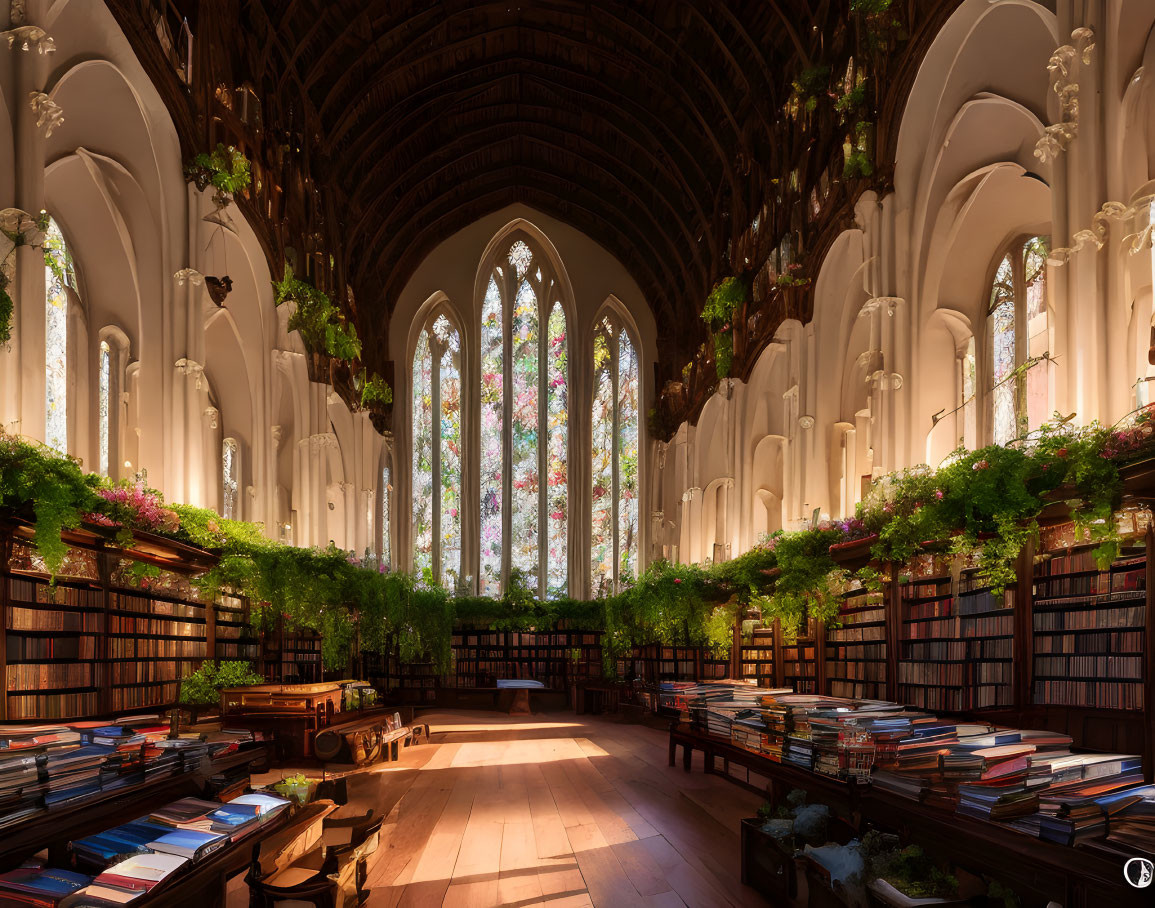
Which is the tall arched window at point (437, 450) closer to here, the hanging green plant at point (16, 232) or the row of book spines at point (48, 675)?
the row of book spines at point (48, 675)

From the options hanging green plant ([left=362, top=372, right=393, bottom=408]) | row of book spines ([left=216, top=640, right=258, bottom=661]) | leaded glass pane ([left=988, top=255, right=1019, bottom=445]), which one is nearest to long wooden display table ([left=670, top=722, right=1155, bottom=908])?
leaded glass pane ([left=988, top=255, right=1019, bottom=445])

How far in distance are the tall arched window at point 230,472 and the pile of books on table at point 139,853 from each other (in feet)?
40.5

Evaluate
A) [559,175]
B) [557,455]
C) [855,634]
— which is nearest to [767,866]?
[855,634]

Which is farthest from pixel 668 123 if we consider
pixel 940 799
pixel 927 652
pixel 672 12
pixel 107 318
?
pixel 940 799

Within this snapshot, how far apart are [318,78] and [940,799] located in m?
17.1

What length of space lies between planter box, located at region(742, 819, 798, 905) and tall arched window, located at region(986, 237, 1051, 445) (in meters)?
6.96

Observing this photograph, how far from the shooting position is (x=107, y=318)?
1243 centimetres

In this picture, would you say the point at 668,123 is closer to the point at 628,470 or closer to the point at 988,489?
the point at 628,470

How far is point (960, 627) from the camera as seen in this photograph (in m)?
7.82

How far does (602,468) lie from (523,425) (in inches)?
95.6

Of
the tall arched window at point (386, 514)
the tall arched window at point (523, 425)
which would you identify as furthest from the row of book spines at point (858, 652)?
the tall arched window at point (523, 425)

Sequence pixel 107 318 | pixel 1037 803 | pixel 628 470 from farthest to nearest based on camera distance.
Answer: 1. pixel 628 470
2. pixel 107 318
3. pixel 1037 803

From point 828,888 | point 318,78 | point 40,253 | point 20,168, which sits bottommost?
point 828,888

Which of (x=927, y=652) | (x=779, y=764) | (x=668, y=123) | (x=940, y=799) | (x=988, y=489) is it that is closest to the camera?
(x=940, y=799)
